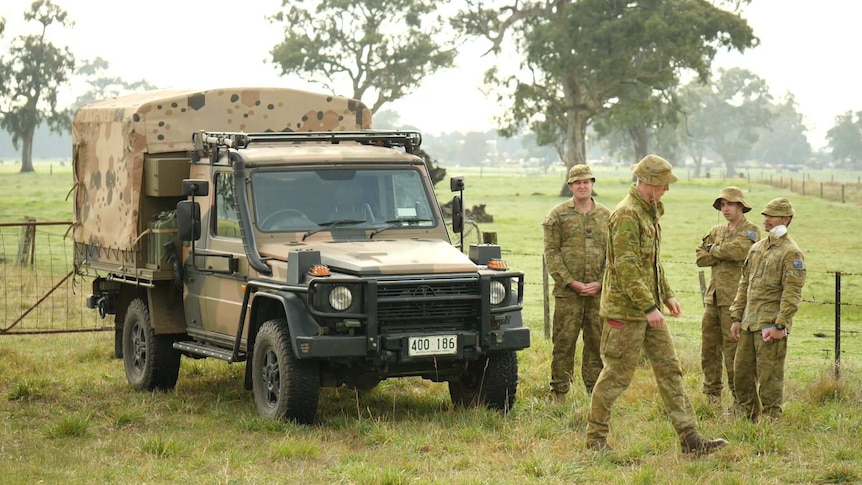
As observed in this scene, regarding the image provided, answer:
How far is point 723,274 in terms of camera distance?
10.4 metres

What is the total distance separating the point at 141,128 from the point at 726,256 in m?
5.26

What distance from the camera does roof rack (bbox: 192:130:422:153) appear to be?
10.9 metres

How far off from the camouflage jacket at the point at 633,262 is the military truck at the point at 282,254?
1.49 m

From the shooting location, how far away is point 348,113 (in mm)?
12867

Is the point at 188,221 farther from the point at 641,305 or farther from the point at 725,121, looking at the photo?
the point at 725,121

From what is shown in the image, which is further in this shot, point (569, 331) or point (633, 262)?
point (569, 331)

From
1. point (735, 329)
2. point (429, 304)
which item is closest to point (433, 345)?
point (429, 304)

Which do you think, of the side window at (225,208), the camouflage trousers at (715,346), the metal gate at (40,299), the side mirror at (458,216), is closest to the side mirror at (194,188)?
the side window at (225,208)

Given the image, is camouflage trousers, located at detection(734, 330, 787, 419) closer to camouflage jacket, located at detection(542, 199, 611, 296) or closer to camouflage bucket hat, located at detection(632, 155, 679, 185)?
camouflage jacket, located at detection(542, 199, 611, 296)

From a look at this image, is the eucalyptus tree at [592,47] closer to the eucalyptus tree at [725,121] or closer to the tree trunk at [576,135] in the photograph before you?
the tree trunk at [576,135]

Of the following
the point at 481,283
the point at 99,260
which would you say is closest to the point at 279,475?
the point at 481,283

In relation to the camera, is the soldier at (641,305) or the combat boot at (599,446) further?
the combat boot at (599,446)

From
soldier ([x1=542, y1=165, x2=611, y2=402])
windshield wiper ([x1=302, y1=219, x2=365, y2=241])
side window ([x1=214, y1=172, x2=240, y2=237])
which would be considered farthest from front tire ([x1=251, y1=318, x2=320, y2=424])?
soldier ([x1=542, y1=165, x2=611, y2=402])

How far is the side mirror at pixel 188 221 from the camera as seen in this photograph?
10469 mm
